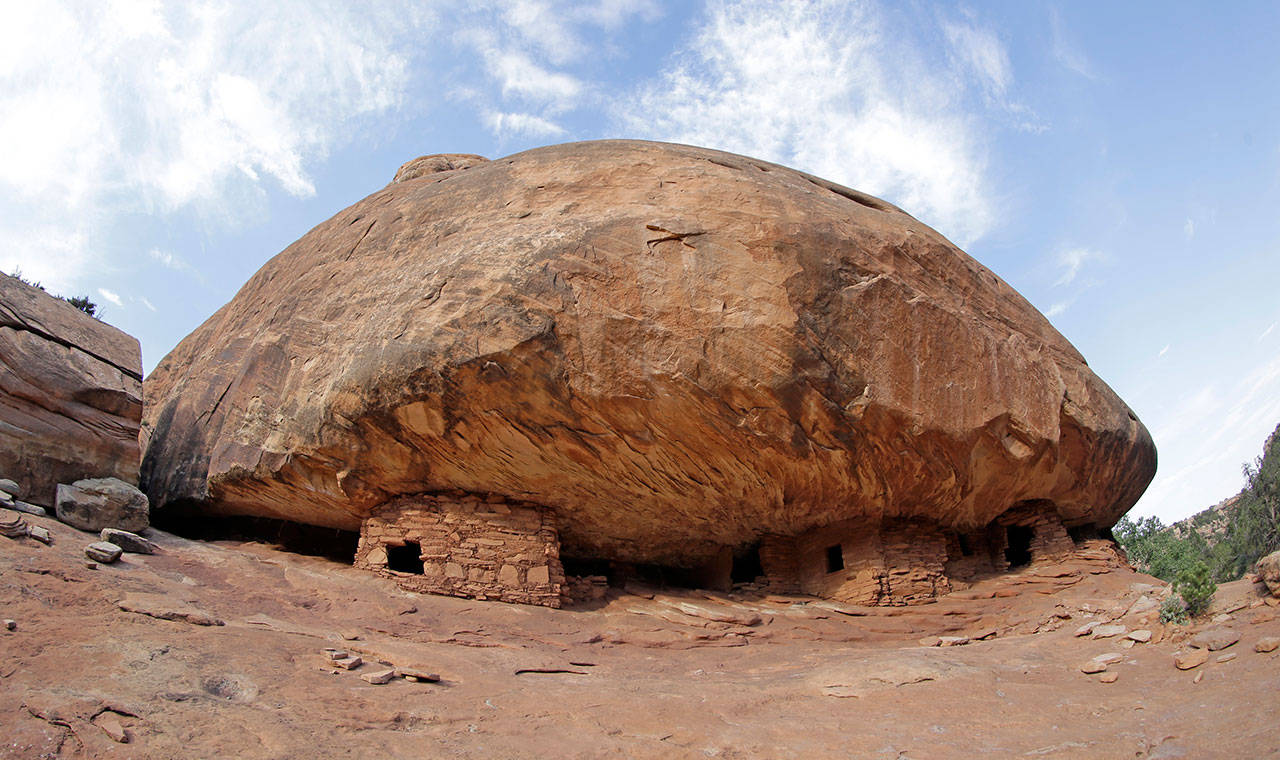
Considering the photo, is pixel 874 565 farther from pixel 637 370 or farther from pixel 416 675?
pixel 416 675

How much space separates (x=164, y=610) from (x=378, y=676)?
1612 mm

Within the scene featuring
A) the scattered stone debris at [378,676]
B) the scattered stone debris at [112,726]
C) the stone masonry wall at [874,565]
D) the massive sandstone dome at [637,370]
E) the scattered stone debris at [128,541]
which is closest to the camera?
the scattered stone debris at [112,726]

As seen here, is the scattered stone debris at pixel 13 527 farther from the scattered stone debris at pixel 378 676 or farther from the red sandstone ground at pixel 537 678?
the scattered stone debris at pixel 378 676

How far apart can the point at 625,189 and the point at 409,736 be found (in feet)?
17.6

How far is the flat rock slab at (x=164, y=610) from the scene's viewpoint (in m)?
5.37

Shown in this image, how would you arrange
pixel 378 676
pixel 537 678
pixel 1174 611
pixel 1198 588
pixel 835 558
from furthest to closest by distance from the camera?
1. pixel 835 558
2. pixel 1174 611
3. pixel 1198 588
4. pixel 537 678
5. pixel 378 676

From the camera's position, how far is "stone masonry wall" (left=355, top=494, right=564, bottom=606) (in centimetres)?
773

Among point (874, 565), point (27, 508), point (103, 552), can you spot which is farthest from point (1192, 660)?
point (27, 508)

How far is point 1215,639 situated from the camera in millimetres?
5480

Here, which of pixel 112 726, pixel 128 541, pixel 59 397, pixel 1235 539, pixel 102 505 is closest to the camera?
pixel 112 726

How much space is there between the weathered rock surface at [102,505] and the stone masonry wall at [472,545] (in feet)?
6.35

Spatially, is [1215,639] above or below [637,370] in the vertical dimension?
below

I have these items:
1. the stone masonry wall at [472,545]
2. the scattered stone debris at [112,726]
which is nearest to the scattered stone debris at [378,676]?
the scattered stone debris at [112,726]

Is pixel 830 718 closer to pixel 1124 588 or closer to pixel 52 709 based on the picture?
pixel 52 709
